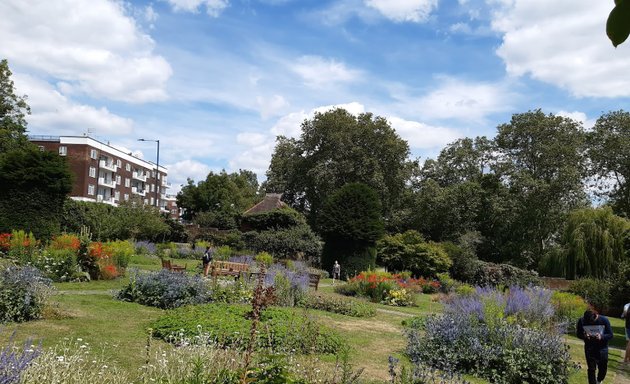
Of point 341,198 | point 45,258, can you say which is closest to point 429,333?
point 45,258

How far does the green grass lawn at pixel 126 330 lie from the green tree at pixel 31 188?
24.8 feet

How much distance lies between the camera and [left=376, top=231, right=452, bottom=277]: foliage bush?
91.9 feet

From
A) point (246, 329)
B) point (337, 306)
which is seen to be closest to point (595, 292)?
point (337, 306)

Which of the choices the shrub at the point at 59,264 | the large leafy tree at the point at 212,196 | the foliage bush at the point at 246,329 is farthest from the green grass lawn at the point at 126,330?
the large leafy tree at the point at 212,196

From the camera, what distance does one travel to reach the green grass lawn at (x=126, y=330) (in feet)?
24.6

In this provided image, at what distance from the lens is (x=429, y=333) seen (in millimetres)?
8758

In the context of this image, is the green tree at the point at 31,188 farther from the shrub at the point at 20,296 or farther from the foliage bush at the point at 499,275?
the foliage bush at the point at 499,275

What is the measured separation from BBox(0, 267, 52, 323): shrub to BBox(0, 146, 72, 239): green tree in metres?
12.5

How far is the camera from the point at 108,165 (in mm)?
70062

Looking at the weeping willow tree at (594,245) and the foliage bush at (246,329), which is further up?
the weeping willow tree at (594,245)

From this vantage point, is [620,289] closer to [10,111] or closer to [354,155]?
[354,155]

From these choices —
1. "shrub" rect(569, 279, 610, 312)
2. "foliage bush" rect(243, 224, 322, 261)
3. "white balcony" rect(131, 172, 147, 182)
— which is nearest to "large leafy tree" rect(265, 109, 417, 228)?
"foliage bush" rect(243, 224, 322, 261)

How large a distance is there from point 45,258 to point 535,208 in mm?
33857

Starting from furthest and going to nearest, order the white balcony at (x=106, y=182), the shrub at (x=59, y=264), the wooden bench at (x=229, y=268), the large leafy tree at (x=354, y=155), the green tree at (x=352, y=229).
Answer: the white balcony at (x=106, y=182)
the large leafy tree at (x=354, y=155)
the green tree at (x=352, y=229)
the wooden bench at (x=229, y=268)
the shrub at (x=59, y=264)
